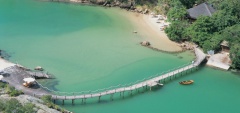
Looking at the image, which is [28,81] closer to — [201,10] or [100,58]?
[100,58]

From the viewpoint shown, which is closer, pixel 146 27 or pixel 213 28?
pixel 213 28

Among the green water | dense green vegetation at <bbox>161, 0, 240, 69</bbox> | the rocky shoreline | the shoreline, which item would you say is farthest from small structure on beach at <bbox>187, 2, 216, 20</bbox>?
the rocky shoreline

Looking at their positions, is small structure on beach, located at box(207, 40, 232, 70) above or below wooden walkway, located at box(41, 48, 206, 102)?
above

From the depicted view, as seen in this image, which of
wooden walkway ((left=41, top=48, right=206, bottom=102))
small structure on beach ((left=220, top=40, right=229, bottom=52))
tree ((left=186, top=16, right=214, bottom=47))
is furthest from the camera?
tree ((left=186, top=16, right=214, bottom=47))

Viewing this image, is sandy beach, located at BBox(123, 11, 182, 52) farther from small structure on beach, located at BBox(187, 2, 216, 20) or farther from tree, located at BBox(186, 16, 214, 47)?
small structure on beach, located at BBox(187, 2, 216, 20)

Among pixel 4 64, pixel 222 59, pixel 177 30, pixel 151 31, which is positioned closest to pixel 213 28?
pixel 177 30
